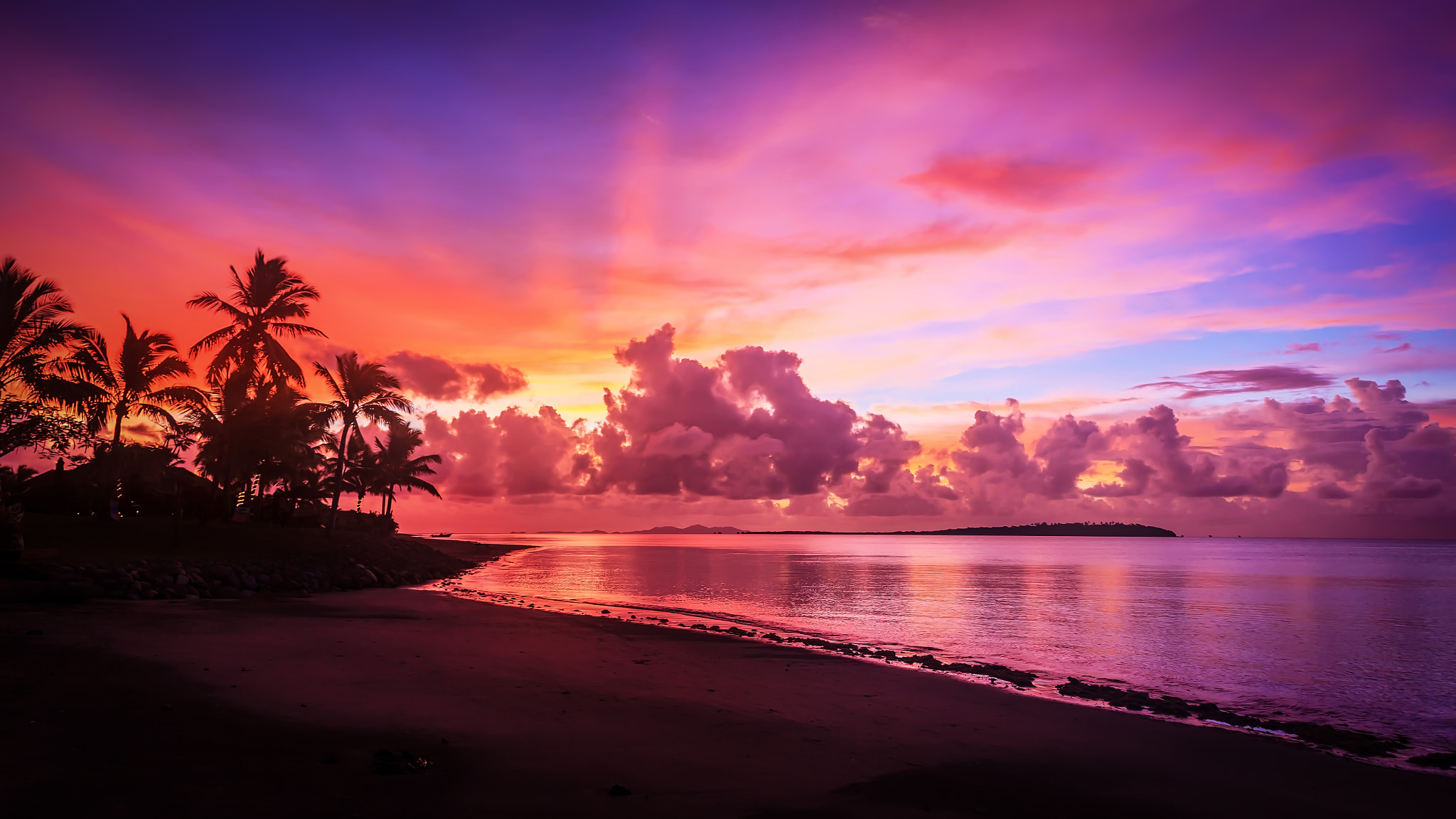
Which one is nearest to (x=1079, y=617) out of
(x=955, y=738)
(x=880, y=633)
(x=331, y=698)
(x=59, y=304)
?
(x=880, y=633)

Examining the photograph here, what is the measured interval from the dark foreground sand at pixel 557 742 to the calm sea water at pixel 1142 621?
6965 millimetres

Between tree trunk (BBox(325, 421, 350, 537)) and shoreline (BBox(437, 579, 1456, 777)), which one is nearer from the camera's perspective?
shoreline (BBox(437, 579, 1456, 777))

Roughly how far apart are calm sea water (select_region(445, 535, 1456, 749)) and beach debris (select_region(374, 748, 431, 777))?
16.5 metres

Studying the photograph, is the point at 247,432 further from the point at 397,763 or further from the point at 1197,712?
the point at 1197,712

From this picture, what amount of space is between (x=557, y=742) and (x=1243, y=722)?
13733 mm

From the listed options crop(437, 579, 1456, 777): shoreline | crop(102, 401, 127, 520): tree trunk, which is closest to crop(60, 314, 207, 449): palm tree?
crop(102, 401, 127, 520): tree trunk

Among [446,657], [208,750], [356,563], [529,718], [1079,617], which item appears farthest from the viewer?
[356,563]

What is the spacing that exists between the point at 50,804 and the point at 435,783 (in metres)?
3.22

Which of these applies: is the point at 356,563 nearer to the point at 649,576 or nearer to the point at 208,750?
the point at 649,576

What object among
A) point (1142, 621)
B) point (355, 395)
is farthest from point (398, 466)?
point (1142, 621)

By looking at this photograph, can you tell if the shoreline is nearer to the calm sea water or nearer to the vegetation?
the calm sea water

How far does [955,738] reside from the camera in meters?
11.3

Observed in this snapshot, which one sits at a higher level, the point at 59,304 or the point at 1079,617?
the point at 59,304

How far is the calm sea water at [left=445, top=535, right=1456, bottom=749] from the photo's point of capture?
1875 cm
